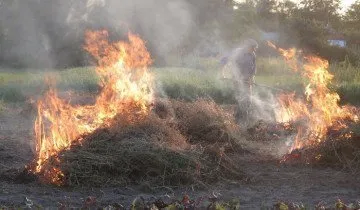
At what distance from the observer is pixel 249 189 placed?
630 cm

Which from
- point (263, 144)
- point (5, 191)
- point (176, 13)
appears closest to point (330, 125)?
point (263, 144)

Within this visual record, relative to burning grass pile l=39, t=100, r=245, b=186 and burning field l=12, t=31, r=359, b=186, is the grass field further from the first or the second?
burning grass pile l=39, t=100, r=245, b=186

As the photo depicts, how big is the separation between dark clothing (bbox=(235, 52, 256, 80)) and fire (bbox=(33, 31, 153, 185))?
3.52 metres

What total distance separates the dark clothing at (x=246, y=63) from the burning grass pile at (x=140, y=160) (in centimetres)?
489

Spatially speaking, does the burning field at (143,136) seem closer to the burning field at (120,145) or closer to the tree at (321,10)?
the burning field at (120,145)

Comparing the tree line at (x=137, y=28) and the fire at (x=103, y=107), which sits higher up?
the tree line at (x=137, y=28)

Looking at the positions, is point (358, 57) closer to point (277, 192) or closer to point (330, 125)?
point (330, 125)

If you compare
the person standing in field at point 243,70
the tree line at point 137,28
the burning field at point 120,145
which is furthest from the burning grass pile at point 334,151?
the tree line at point 137,28

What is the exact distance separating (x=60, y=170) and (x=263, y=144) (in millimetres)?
4386

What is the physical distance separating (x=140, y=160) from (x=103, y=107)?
1.48 metres

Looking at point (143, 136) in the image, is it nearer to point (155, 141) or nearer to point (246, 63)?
point (155, 141)

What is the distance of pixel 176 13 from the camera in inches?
926

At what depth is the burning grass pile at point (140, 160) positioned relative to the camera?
20.9ft

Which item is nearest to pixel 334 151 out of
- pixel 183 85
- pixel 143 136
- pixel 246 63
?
pixel 143 136
